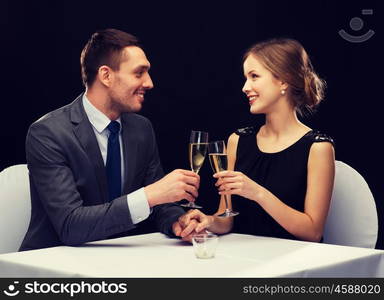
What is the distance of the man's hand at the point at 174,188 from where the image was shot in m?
2.26

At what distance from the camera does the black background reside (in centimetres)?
363

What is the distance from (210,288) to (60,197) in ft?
2.85

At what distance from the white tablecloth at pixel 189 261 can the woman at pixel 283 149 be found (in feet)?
1.70

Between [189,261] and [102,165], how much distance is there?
2.64 feet

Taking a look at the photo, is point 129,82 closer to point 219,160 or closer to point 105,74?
point 105,74

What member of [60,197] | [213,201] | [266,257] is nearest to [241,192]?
[266,257]

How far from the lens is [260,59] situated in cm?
289

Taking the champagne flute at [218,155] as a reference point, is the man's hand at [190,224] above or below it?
below

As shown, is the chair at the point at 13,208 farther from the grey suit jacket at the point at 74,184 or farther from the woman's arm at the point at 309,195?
the woman's arm at the point at 309,195

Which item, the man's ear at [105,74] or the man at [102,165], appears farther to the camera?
the man's ear at [105,74]

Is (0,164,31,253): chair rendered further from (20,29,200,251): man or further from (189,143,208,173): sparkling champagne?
(189,143,208,173): sparkling champagne

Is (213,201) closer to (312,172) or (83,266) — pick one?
(312,172)

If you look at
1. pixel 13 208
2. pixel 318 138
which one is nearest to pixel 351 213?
pixel 318 138

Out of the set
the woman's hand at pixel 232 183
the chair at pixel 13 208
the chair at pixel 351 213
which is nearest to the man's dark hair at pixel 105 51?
the chair at pixel 13 208
